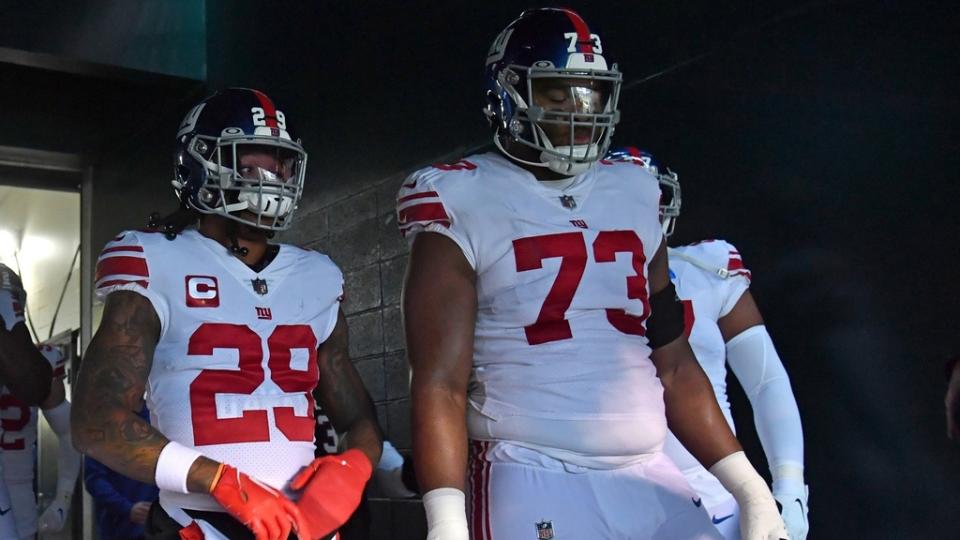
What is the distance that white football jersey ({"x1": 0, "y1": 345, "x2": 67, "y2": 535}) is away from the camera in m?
4.60

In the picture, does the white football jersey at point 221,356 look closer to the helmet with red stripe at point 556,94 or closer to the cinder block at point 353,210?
the helmet with red stripe at point 556,94

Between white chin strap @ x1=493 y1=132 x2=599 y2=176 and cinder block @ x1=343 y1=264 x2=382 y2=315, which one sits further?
cinder block @ x1=343 y1=264 x2=382 y2=315

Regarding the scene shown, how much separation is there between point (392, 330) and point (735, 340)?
2.12 meters

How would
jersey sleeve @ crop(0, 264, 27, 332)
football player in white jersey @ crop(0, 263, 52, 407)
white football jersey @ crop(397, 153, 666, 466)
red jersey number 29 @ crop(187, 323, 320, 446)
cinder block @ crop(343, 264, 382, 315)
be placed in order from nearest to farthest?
white football jersey @ crop(397, 153, 666, 466) < red jersey number 29 @ crop(187, 323, 320, 446) < football player in white jersey @ crop(0, 263, 52, 407) < jersey sleeve @ crop(0, 264, 27, 332) < cinder block @ crop(343, 264, 382, 315)

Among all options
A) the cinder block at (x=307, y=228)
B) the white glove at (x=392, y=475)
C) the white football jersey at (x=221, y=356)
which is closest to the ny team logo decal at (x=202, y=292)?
Answer: the white football jersey at (x=221, y=356)

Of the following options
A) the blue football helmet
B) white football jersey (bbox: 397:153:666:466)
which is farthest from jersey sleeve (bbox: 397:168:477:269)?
the blue football helmet

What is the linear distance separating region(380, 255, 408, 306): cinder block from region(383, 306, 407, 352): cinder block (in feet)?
0.14

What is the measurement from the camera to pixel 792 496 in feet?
9.89

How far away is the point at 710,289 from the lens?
3.23 meters

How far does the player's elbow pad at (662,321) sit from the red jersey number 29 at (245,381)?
0.82 m

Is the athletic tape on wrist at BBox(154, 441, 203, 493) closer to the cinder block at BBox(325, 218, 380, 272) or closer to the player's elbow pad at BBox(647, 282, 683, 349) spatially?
the player's elbow pad at BBox(647, 282, 683, 349)

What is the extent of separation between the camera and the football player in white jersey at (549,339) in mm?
1849

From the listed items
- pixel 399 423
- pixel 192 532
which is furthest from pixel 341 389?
pixel 399 423

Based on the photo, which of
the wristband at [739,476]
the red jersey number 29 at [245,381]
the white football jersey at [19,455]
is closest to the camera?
the wristband at [739,476]
